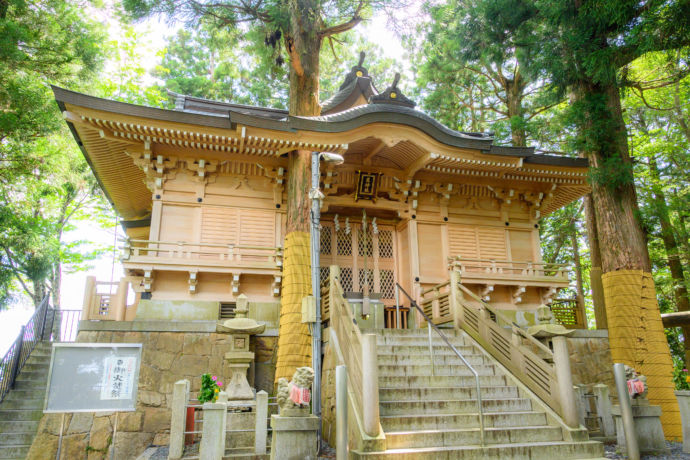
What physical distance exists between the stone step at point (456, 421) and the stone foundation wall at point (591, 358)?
4176mm

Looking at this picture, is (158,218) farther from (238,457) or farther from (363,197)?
(238,457)

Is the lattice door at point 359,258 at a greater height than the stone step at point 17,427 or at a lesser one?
greater

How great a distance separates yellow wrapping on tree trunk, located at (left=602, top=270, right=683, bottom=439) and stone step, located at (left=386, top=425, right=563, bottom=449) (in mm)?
4728

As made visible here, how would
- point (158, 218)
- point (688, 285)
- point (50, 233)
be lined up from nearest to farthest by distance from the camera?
point (158, 218)
point (688, 285)
point (50, 233)

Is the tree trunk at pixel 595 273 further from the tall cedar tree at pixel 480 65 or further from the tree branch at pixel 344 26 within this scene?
the tree branch at pixel 344 26

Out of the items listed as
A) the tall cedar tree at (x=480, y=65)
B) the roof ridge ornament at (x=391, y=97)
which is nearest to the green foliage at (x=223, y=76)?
the tall cedar tree at (x=480, y=65)

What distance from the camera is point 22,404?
1019 centimetres

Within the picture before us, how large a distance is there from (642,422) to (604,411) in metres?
1.03

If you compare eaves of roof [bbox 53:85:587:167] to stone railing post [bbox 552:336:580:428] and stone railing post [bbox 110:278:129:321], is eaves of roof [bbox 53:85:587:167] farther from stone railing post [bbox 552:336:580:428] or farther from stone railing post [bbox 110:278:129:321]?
stone railing post [bbox 552:336:580:428]

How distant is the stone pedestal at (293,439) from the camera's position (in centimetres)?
572

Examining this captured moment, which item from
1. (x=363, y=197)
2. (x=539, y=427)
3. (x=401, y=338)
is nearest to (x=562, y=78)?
(x=363, y=197)

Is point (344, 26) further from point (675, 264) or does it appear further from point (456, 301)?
point (675, 264)

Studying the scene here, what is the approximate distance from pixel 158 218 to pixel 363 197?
514cm

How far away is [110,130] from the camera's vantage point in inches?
396
